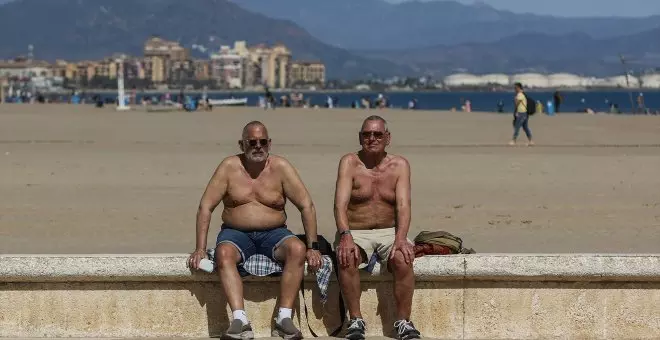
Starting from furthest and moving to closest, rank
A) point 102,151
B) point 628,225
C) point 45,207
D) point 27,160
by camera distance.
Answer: point 102,151, point 27,160, point 45,207, point 628,225

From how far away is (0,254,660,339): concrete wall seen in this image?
21.8ft

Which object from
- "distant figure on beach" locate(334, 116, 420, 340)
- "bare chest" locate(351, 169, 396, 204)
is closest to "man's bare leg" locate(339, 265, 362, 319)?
"distant figure on beach" locate(334, 116, 420, 340)

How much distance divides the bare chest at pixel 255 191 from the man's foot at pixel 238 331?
81 centimetres

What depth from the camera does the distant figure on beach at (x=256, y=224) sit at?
6480mm

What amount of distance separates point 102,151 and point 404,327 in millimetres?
17362

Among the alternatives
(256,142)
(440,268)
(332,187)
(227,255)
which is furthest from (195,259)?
(332,187)

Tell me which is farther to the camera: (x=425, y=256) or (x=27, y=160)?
(x=27, y=160)

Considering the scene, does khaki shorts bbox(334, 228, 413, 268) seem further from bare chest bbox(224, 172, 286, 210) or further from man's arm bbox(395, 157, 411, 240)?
bare chest bbox(224, 172, 286, 210)

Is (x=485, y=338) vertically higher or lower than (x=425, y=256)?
lower

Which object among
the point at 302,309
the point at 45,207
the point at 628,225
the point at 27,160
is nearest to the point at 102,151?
the point at 27,160

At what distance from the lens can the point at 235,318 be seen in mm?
6391

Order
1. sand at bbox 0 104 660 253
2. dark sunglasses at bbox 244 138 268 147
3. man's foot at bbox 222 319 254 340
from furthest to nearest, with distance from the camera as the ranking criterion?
sand at bbox 0 104 660 253 → dark sunglasses at bbox 244 138 268 147 → man's foot at bbox 222 319 254 340

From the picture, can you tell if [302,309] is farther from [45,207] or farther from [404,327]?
[45,207]

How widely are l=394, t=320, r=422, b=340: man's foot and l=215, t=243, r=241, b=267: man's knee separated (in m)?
0.96
